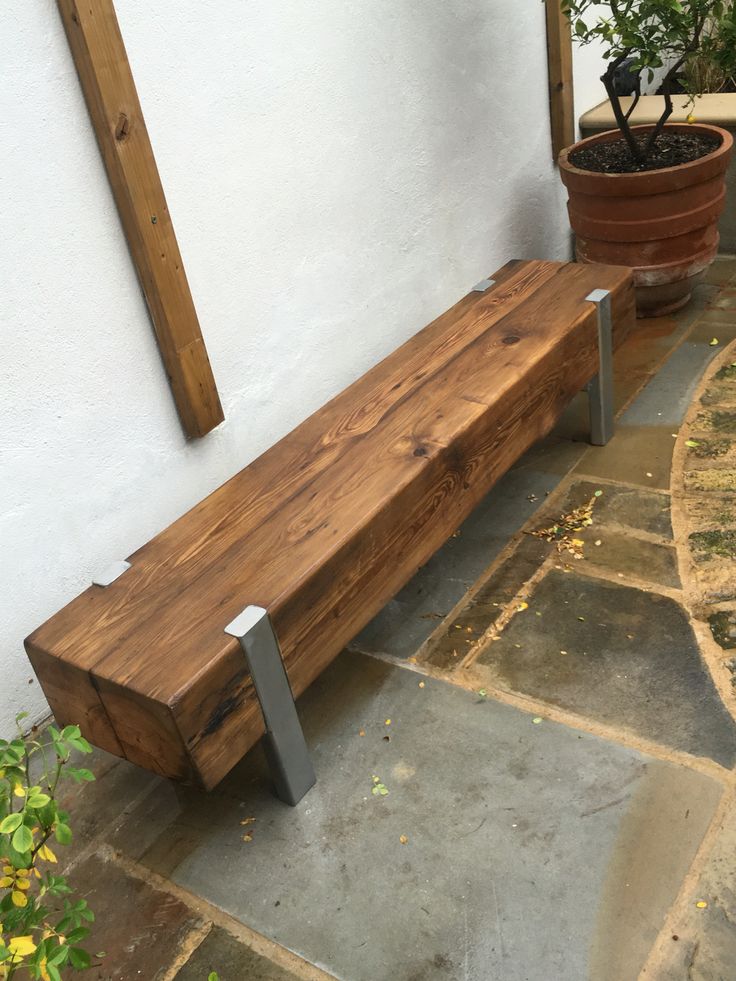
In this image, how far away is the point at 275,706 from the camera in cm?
205

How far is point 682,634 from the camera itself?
246cm

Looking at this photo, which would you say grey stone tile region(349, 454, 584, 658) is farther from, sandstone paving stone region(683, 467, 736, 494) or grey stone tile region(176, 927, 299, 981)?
grey stone tile region(176, 927, 299, 981)

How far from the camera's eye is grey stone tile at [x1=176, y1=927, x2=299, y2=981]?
1.85 metres

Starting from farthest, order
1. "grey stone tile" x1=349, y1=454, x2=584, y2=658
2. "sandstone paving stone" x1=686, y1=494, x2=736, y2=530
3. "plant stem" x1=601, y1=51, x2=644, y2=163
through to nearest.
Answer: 1. "plant stem" x1=601, y1=51, x2=644, y2=163
2. "sandstone paving stone" x1=686, y1=494, x2=736, y2=530
3. "grey stone tile" x1=349, y1=454, x2=584, y2=658

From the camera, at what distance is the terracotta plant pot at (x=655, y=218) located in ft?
12.0

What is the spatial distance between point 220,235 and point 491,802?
1.66m

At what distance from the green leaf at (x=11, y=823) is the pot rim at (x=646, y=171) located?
323 centimetres

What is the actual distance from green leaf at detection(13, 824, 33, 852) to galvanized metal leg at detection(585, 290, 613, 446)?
95.2 inches

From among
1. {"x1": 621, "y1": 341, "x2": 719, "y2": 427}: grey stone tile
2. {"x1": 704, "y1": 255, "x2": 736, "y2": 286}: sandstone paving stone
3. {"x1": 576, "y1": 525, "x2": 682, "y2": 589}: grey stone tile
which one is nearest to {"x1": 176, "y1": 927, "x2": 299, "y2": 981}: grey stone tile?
{"x1": 576, "y1": 525, "x2": 682, "y2": 589}: grey stone tile

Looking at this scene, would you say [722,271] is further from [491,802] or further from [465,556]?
[491,802]

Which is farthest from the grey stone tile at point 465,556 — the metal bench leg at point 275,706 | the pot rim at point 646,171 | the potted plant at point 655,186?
the pot rim at point 646,171

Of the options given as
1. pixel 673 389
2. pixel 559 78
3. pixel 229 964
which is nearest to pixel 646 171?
pixel 559 78

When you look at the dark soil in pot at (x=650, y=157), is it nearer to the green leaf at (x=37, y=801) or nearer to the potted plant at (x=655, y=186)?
the potted plant at (x=655, y=186)

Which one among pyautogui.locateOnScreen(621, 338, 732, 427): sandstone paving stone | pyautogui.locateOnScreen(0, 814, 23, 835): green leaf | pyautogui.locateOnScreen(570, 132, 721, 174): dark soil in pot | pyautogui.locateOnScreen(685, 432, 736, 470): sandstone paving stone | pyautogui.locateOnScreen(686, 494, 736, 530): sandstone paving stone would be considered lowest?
pyautogui.locateOnScreen(621, 338, 732, 427): sandstone paving stone
